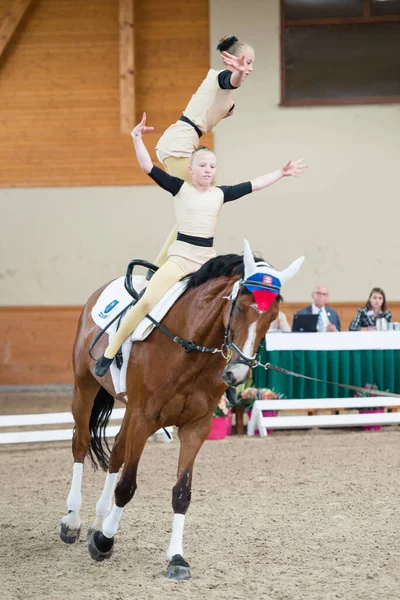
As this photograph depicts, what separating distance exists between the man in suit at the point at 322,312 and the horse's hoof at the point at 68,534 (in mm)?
5078

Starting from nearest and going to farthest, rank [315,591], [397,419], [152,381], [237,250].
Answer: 1. [315,591]
2. [152,381]
3. [397,419]
4. [237,250]

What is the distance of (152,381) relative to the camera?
432 cm

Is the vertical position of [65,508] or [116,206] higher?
[116,206]

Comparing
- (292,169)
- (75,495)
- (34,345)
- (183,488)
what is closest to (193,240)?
(292,169)

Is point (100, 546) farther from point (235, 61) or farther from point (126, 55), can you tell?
point (126, 55)

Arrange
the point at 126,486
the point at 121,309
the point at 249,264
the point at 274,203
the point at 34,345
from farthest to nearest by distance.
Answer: the point at 34,345, the point at 274,203, the point at 121,309, the point at 126,486, the point at 249,264

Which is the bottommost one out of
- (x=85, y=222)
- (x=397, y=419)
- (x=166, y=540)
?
(x=397, y=419)

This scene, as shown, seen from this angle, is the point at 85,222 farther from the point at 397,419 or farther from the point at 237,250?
the point at 397,419

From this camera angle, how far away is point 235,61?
441 cm

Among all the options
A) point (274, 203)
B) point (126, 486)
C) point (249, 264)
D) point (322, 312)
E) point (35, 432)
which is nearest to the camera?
point (249, 264)

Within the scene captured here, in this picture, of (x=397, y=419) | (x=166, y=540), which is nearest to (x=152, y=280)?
(x=166, y=540)

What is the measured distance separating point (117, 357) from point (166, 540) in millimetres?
1077

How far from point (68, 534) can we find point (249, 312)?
1911 millimetres

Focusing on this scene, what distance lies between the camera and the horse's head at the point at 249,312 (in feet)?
12.2
